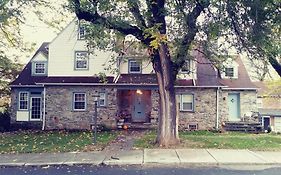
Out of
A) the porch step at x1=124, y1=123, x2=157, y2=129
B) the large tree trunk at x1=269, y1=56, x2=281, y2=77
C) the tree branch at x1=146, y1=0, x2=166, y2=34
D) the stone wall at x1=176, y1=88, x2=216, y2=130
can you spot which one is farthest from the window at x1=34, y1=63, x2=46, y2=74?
the large tree trunk at x1=269, y1=56, x2=281, y2=77

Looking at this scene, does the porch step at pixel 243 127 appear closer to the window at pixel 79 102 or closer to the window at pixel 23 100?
the window at pixel 79 102

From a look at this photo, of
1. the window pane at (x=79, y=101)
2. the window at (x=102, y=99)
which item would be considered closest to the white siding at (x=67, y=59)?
the window pane at (x=79, y=101)

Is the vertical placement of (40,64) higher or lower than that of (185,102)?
higher

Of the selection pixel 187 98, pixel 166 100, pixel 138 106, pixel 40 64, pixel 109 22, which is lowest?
pixel 138 106

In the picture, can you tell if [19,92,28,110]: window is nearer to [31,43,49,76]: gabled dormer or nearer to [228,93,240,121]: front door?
[31,43,49,76]: gabled dormer

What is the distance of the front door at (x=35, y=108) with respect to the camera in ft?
82.2

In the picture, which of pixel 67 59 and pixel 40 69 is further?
pixel 40 69

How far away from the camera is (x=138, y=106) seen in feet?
85.0

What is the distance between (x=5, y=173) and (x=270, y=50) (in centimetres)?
940

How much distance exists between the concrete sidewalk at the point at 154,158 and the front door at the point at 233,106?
1255cm

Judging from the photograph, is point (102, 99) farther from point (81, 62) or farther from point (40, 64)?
point (40, 64)

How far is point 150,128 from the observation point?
923 inches

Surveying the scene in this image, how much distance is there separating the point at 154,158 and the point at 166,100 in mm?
4139

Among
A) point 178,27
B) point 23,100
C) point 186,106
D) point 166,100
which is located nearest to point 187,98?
point 186,106
